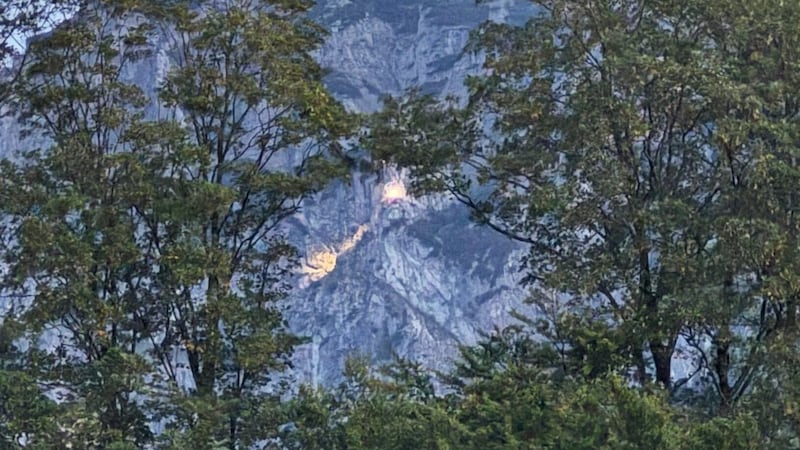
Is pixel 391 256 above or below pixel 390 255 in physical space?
below

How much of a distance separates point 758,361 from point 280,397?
6063 millimetres

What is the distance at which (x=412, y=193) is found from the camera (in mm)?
15539

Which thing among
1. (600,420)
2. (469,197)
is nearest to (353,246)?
(469,197)

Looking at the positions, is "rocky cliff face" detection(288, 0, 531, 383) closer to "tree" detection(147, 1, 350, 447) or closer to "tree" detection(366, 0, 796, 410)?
"tree" detection(147, 1, 350, 447)

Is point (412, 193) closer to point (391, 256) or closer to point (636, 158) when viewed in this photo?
point (636, 158)

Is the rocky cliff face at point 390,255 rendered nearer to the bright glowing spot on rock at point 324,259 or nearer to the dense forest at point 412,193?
the bright glowing spot on rock at point 324,259

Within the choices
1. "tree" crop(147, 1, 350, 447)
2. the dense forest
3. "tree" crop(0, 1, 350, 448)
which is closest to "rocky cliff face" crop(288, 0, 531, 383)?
"tree" crop(147, 1, 350, 447)

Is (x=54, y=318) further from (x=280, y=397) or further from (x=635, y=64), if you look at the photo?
(x=635, y=64)

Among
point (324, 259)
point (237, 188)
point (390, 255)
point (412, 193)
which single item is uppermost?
point (324, 259)

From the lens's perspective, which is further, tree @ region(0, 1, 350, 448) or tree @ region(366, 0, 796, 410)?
tree @ region(0, 1, 350, 448)

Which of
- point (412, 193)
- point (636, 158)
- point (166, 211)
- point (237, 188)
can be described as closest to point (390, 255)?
point (412, 193)

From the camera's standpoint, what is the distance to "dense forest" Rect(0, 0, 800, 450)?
12422 mm

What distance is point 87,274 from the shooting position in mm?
13914

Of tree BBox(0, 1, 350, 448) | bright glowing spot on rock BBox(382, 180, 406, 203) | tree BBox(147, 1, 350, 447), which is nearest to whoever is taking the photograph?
tree BBox(0, 1, 350, 448)
